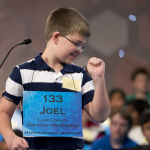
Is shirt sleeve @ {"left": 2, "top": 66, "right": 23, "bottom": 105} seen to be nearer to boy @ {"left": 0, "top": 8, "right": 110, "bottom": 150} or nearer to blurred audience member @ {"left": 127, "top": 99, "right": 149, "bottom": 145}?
boy @ {"left": 0, "top": 8, "right": 110, "bottom": 150}

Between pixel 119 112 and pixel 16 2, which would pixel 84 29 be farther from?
pixel 16 2

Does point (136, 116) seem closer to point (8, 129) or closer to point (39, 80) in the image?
point (39, 80)

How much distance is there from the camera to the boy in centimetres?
121

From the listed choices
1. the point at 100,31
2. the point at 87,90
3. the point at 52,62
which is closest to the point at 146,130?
the point at 87,90

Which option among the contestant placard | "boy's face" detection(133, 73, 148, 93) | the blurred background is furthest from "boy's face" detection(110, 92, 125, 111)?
the contestant placard

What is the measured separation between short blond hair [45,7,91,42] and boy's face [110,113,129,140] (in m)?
1.71

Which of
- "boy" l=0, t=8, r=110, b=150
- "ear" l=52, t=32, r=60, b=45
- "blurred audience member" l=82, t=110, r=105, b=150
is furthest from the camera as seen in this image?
"blurred audience member" l=82, t=110, r=105, b=150

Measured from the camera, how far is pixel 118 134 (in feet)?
9.05

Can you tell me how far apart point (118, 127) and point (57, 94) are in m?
1.74

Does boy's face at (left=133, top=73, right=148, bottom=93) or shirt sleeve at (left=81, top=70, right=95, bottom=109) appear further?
boy's face at (left=133, top=73, right=148, bottom=93)

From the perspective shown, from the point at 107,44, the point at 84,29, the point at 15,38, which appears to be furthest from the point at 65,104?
the point at 107,44

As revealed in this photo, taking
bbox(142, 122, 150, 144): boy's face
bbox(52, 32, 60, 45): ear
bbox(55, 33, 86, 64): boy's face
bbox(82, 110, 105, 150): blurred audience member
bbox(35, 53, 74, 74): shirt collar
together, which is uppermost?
bbox(52, 32, 60, 45): ear

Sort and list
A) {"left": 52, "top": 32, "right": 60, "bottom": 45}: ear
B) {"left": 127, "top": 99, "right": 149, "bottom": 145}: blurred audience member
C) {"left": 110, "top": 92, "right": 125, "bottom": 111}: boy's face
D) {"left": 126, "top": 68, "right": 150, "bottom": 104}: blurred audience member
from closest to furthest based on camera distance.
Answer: {"left": 52, "top": 32, "right": 60, "bottom": 45}: ear → {"left": 127, "top": 99, "right": 149, "bottom": 145}: blurred audience member → {"left": 110, "top": 92, "right": 125, "bottom": 111}: boy's face → {"left": 126, "top": 68, "right": 150, "bottom": 104}: blurred audience member

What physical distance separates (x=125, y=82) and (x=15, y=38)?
192 centimetres
